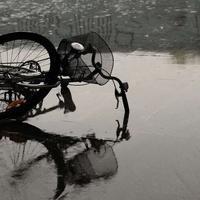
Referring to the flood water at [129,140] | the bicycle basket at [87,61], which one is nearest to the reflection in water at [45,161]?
the flood water at [129,140]

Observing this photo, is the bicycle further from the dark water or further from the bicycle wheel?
the dark water

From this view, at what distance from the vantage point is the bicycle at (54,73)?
656cm

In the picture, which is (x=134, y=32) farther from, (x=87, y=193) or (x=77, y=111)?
(x=87, y=193)

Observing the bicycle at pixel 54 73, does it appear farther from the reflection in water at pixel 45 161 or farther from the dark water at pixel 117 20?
the dark water at pixel 117 20

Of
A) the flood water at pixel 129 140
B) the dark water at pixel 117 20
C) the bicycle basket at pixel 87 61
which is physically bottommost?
the dark water at pixel 117 20

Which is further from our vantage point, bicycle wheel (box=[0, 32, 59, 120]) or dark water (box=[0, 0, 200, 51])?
dark water (box=[0, 0, 200, 51])

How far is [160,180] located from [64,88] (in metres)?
3.36

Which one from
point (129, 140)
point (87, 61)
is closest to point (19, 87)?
point (87, 61)

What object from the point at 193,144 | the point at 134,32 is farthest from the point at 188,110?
the point at 134,32

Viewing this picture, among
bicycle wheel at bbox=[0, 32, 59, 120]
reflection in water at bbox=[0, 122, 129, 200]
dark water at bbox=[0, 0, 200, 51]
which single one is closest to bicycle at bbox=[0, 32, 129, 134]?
bicycle wheel at bbox=[0, 32, 59, 120]

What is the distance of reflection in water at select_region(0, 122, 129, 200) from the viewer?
4.84 meters

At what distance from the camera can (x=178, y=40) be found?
1166 centimetres

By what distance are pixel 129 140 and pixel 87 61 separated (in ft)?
5.02

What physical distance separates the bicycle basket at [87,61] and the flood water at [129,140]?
1.53 feet
